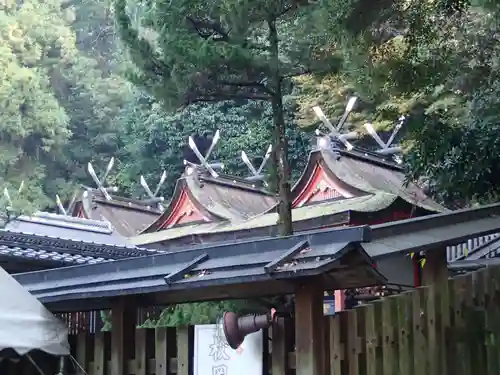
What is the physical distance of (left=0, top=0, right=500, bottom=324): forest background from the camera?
769 centimetres

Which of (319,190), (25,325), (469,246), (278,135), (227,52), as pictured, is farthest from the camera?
(319,190)

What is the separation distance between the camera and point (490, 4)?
20.7 ft

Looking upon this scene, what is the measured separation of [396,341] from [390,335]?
8 cm

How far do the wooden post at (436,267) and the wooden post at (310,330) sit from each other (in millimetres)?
1201

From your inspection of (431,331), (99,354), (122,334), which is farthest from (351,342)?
(99,354)

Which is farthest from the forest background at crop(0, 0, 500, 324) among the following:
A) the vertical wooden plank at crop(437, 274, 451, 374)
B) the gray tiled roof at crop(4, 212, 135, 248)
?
the vertical wooden plank at crop(437, 274, 451, 374)

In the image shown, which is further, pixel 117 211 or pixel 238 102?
pixel 117 211

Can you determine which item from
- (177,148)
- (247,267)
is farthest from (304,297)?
(177,148)

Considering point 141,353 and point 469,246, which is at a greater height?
point 469,246

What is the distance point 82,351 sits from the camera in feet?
18.3

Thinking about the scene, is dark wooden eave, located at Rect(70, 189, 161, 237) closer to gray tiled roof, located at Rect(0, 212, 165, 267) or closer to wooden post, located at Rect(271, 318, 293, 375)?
gray tiled roof, located at Rect(0, 212, 165, 267)

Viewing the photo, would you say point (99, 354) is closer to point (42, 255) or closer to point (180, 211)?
point (42, 255)

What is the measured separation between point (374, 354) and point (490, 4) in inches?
137

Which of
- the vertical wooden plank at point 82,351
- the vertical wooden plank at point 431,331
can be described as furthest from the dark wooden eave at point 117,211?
the vertical wooden plank at point 431,331
